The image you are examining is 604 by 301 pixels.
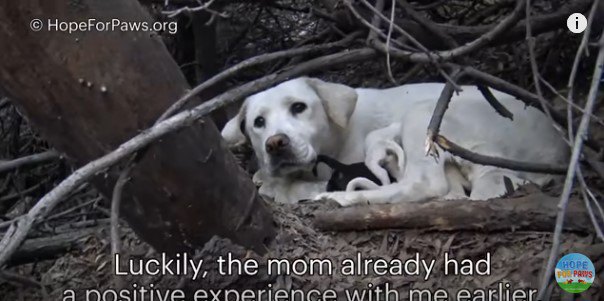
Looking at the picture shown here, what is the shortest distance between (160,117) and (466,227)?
3.10 feet

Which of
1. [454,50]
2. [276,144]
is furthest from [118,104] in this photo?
[276,144]

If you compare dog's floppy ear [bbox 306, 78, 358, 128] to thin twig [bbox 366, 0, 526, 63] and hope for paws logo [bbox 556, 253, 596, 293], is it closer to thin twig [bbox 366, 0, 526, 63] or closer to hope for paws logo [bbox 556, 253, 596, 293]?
thin twig [bbox 366, 0, 526, 63]

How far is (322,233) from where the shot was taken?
2.82m

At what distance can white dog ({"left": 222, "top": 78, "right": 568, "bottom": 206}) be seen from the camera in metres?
3.33

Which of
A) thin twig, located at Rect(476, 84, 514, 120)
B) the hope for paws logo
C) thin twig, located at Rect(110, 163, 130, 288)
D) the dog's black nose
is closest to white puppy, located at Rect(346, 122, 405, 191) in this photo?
the dog's black nose

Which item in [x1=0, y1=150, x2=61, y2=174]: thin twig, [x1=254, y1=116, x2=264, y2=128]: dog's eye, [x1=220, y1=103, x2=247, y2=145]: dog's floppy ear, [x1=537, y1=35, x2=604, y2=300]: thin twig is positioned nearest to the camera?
[x1=537, y1=35, x2=604, y2=300]: thin twig

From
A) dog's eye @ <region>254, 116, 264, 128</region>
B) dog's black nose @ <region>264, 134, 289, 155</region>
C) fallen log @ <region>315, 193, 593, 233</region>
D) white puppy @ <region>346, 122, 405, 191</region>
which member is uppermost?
dog's eye @ <region>254, 116, 264, 128</region>

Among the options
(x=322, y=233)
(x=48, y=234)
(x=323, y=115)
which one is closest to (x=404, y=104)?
(x=323, y=115)

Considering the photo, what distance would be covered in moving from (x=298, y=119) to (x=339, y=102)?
18cm

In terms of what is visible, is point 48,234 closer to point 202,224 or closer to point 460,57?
point 202,224

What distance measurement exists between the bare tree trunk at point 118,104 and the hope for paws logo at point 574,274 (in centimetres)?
82

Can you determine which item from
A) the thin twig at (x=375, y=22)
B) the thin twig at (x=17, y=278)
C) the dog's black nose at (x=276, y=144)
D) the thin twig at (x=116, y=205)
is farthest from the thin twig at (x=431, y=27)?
the thin twig at (x=17, y=278)

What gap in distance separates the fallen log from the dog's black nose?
26.5 inches

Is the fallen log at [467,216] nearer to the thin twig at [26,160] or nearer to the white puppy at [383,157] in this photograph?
the white puppy at [383,157]
